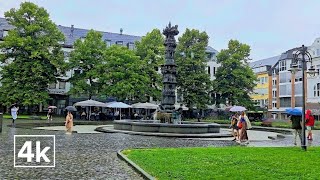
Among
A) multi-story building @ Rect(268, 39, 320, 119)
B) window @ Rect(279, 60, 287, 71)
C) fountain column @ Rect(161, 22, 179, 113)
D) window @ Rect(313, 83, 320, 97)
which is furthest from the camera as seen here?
window @ Rect(279, 60, 287, 71)

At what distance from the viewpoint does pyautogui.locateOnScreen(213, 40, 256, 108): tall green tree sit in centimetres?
6156

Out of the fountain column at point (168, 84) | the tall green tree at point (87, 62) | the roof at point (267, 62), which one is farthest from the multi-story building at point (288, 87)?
the fountain column at point (168, 84)

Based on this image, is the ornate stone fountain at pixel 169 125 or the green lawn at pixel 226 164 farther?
the ornate stone fountain at pixel 169 125

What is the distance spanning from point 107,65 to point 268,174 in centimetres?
4654

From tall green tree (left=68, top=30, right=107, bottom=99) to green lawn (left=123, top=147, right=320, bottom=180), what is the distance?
41422 mm

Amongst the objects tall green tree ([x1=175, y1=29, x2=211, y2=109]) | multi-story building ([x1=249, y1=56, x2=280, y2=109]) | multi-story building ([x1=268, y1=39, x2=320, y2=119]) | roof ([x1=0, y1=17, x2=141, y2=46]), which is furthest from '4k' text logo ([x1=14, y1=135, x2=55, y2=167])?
multi-story building ([x1=249, y1=56, x2=280, y2=109])

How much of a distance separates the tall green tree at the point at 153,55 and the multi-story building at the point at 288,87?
24188 mm

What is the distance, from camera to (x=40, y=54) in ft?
168

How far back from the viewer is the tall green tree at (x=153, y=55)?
192 feet

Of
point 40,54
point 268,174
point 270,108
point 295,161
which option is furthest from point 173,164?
point 270,108

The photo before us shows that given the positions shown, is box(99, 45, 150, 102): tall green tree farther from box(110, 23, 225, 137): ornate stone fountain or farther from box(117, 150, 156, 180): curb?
box(117, 150, 156, 180): curb

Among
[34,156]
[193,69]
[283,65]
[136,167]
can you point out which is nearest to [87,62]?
[193,69]

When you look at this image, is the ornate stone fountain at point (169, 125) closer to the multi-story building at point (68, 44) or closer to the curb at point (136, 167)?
the curb at point (136, 167)

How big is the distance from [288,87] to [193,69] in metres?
24.0
